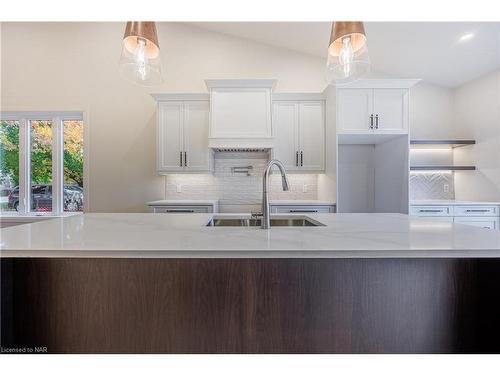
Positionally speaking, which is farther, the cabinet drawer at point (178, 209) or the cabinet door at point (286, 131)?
the cabinet door at point (286, 131)

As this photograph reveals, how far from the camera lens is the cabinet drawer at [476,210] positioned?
331 centimetres

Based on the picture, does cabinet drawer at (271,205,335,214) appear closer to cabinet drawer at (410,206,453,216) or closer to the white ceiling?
cabinet drawer at (410,206,453,216)

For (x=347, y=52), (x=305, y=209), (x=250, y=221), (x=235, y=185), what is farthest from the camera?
(x=235, y=185)

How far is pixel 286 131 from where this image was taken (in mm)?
3799

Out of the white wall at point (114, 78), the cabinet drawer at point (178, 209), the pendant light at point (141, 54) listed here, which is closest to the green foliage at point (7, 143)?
the white wall at point (114, 78)

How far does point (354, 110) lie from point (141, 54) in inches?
96.9

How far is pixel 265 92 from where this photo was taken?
3.60m

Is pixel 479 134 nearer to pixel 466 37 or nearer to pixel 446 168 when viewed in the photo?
pixel 446 168

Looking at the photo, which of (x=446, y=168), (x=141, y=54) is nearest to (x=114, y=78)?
(x=141, y=54)

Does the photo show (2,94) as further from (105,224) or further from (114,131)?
(105,224)

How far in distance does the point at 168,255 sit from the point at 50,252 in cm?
44

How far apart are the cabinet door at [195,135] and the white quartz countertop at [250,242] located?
230 cm

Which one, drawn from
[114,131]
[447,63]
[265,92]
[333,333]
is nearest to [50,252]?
[333,333]

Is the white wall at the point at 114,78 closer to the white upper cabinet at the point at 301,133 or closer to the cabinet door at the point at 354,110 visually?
the white upper cabinet at the point at 301,133
